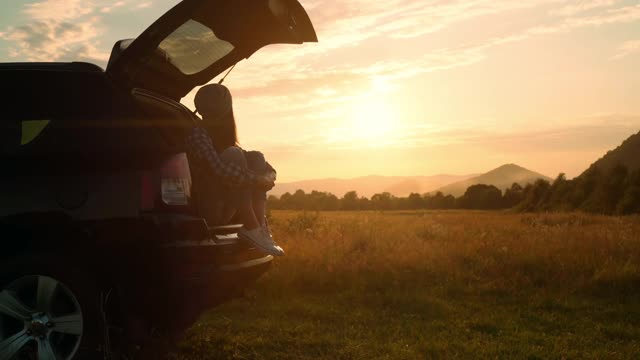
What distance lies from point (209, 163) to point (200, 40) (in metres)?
1.16

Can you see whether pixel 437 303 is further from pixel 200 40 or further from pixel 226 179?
pixel 200 40

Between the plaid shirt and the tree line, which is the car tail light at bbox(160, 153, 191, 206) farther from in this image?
the tree line

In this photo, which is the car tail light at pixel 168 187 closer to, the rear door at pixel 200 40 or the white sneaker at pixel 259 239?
the rear door at pixel 200 40

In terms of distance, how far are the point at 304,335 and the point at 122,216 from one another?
3004 mm

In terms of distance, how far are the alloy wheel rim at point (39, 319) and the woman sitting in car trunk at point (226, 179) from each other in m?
1.35

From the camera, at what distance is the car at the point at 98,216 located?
458 cm

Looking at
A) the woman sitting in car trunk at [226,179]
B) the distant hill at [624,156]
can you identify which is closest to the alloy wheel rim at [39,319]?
the woman sitting in car trunk at [226,179]

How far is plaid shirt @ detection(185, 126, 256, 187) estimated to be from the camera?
5.51 m

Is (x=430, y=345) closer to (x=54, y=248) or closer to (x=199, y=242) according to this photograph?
(x=199, y=242)

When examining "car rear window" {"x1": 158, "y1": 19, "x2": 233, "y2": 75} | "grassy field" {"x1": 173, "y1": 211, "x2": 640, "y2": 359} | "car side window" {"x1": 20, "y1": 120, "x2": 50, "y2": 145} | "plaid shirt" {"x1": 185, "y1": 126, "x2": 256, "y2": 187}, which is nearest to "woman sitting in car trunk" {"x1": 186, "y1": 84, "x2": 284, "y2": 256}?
"plaid shirt" {"x1": 185, "y1": 126, "x2": 256, "y2": 187}

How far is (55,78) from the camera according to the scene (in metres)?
4.92

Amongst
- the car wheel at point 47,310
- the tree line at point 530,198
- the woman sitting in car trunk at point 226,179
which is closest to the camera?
the car wheel at point 47,310

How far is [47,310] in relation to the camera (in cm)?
462

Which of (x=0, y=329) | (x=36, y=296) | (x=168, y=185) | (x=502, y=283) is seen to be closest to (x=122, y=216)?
(x=168, y=185)
